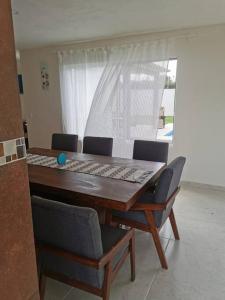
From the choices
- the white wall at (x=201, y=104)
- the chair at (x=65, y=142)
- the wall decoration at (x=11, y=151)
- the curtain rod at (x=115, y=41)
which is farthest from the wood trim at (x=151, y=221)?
the curtain rod at (x=115, y=41)

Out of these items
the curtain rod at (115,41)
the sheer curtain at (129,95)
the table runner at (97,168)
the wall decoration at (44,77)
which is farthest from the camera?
the wall decoration at (44,77)

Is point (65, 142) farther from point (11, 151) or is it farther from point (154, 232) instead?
point (11, 151)

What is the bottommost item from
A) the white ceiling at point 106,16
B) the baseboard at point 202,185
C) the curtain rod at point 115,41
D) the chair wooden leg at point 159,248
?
the baseboard at point 202,185

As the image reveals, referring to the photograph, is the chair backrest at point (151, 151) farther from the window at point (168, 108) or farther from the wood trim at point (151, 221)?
the window at point (168, 108)

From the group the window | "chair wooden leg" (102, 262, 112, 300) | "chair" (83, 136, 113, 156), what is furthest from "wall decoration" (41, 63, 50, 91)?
"chair wooden leg" (102, 262, 112, 300)

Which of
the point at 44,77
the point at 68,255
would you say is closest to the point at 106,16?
the point at 44,77

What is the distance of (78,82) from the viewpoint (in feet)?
13.7

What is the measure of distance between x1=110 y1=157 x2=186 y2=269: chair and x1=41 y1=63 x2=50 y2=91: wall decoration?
345 cm

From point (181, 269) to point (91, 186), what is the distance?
1.03 m

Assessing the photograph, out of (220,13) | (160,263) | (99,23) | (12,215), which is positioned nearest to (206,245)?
(160,263)

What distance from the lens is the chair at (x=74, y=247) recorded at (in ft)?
Answer: 3.96

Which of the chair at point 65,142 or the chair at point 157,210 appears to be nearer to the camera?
the chair at point 157,210

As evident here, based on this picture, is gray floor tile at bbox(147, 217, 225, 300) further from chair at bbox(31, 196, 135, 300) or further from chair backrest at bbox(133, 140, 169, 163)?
chair backrest at bbox(133, 140, 169, 163)

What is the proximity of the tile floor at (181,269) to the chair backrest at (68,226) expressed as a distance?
25.1 inches
